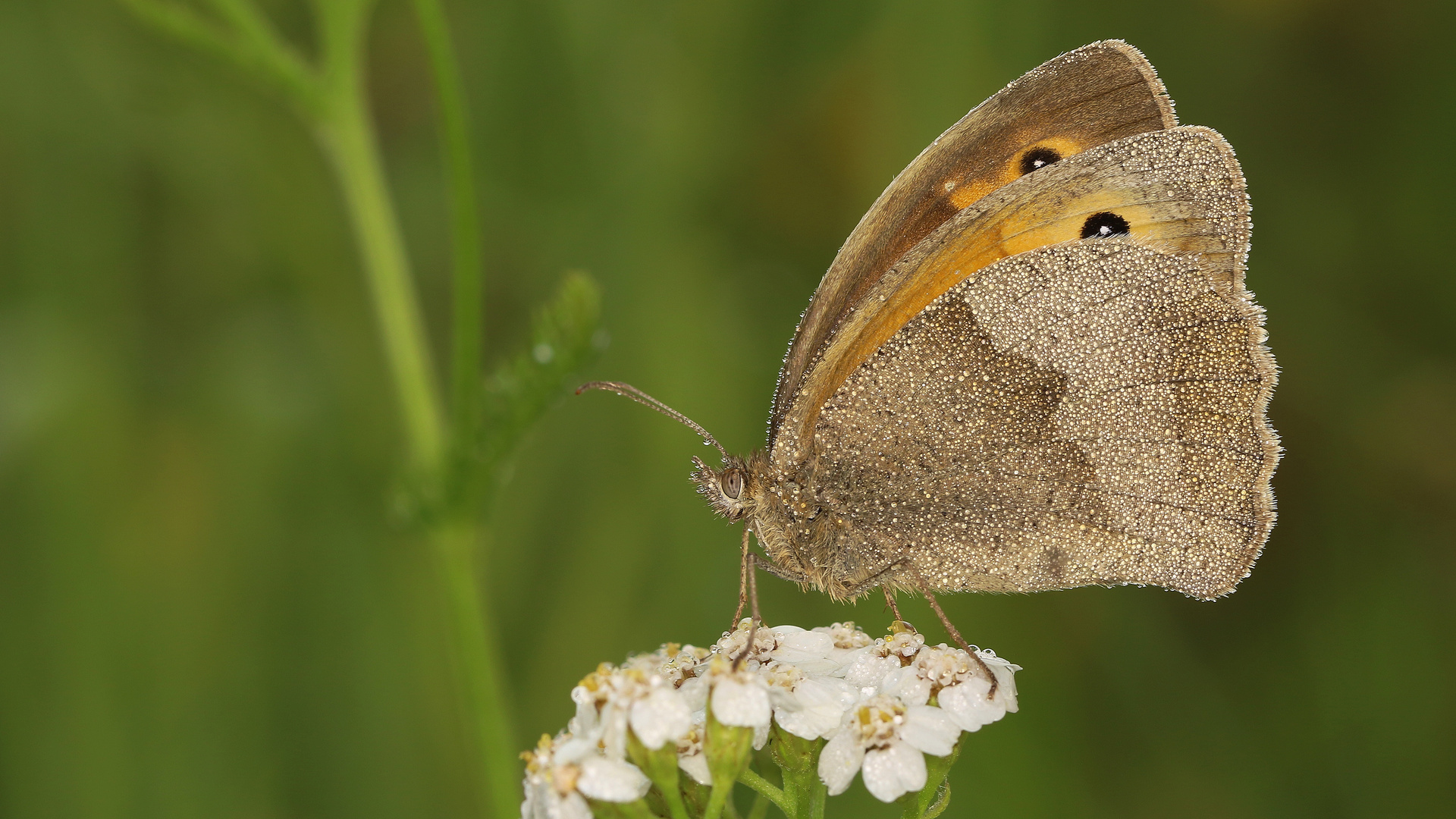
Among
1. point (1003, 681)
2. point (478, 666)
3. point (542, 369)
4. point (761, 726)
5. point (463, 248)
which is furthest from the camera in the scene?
point (478, 666)

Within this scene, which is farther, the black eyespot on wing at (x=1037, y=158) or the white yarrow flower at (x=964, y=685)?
the black eyespot on wing at (x=1037, y=158)

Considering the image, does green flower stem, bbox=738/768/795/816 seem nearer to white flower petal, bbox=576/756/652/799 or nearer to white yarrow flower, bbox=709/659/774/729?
white yarrow flower, bbox=709/659/774/729

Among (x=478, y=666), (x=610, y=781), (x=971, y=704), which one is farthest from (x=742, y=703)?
(x=478, y=666)

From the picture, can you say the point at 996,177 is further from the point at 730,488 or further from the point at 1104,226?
the point at 730,488

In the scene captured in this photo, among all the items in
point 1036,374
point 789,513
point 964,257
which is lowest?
point 789,513

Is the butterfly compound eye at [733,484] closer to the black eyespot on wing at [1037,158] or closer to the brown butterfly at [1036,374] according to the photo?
the brown butterfly at [1036,374]

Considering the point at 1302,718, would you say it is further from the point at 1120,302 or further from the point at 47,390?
the point at 47,390

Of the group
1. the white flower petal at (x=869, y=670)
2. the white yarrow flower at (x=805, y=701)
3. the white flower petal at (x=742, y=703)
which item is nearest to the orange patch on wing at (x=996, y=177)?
the white flower petal at (x=869, y=670)

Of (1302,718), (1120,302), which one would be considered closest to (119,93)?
(1120,302)
